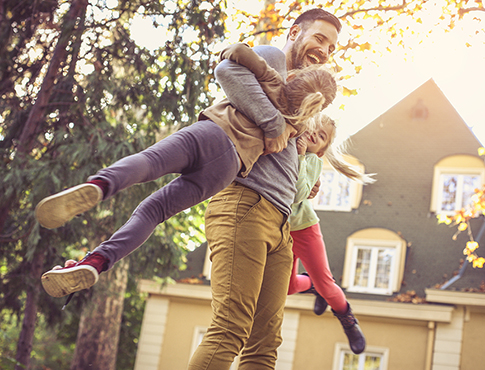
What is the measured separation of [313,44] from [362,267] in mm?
11316

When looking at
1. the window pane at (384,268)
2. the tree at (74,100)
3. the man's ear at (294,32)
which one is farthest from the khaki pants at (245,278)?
the window pane at (384,268)

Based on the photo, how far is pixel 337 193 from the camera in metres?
14.4

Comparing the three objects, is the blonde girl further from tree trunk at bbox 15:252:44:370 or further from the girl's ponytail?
tree trunk at bbox 15:252:44:370

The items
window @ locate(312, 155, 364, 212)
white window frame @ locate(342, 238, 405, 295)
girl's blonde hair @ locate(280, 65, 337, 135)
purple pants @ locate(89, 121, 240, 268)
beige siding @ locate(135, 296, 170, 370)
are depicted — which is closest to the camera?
purple pants @ locate(89, 121, 240, 268)

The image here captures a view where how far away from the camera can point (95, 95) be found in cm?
627

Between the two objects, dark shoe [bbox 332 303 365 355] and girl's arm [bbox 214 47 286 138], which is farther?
dark shoe [bbox 332 303 365 355]

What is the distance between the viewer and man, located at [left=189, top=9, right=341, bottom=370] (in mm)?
2207

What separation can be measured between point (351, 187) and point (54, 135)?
9.51 meters

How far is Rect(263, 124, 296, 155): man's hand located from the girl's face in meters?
0.69

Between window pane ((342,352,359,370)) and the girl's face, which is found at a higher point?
the girl's face

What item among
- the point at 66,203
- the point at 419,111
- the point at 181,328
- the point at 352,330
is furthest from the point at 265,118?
the point at 419,111

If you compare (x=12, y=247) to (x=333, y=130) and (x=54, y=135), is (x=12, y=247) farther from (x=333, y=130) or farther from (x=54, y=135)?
(x=333, y=130)

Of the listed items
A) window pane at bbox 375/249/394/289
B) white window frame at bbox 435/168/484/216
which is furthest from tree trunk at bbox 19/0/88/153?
white window frame at bbox 435/168/484/216

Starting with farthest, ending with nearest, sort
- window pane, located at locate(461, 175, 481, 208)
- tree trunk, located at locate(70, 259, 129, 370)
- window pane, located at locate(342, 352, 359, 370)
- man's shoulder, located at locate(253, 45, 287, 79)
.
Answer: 1. window pane, located at locate(461, 175, 481, 208)
2. window pane, located at locate(342, 352, 359, 370)
3. tree trunk, located at locate(70, 259, 129, 370)
4. man's shoulder, located at locate(253, 45, 287, 79)
